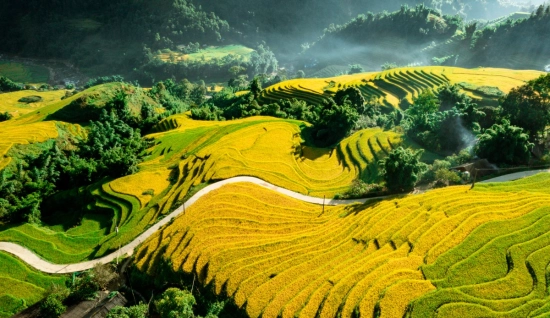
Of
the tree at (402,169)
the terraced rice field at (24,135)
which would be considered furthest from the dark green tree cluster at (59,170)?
the tree at (402,169)

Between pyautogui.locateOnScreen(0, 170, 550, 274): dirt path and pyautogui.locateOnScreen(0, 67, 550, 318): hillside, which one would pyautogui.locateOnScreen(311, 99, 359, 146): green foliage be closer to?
pyautogui.locateOnScreen(0, 67, 550, 318): hillside

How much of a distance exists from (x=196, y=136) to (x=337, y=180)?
2069 centimetres

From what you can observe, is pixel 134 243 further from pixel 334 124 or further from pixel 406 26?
pixel 406 26

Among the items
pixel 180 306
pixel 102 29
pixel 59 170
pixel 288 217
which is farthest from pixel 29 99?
pixel 180 306

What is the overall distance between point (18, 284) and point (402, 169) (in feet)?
101

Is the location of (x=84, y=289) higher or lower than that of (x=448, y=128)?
lower

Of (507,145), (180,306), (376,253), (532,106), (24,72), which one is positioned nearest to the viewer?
(180,306)

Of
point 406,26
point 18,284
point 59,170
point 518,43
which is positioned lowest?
point 18,284

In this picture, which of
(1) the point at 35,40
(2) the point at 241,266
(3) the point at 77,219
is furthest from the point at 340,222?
(1) the point at 35,40

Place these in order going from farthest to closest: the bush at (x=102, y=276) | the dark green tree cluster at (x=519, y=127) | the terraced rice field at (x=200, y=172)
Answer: the dark green tree cluster at (x=519, y=127)
the terraced rice field at (x=200, y=172)
the bush at (x=102, y=276)

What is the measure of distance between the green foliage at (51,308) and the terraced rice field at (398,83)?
177ft

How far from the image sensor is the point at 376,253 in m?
21.8

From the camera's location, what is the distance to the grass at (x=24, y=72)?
122m

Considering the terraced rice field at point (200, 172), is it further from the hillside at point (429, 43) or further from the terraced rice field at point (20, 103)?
the hillside at point (429, 43)
